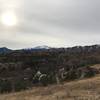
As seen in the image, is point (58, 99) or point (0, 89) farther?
point (0, 89)

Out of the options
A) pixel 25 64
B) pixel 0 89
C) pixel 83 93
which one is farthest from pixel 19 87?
pixel 25 64

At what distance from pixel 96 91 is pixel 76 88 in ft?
12.9

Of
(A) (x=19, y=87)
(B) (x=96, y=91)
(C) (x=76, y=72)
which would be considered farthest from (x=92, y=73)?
(B) (x=96, y=91)

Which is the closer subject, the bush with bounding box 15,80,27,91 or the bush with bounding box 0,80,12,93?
the bush with bounding box 15,80,27,91

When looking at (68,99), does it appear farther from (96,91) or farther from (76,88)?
(76,88)

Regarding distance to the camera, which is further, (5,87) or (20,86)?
(5,87)

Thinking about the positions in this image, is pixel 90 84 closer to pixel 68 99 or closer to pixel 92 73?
pixel 68 99

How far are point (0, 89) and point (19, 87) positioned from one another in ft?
9.36

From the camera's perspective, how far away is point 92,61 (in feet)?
239

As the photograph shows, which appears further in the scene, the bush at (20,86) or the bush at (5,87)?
the bush at (5,87)

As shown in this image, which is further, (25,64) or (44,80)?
(25,64)

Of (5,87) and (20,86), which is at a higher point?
(20,86)

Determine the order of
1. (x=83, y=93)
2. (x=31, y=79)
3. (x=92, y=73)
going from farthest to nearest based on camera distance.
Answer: (x=31, y=79) → (x=92, y=73) → (x=83, y=93)

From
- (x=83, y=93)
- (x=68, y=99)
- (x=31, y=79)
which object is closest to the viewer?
(x=68, y=99)
